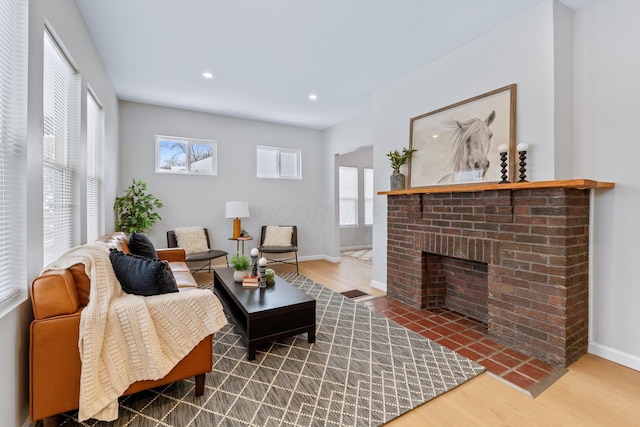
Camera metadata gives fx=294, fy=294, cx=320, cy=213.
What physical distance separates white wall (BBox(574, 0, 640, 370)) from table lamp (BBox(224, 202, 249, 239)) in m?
4.27

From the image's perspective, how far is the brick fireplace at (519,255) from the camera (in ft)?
7.06

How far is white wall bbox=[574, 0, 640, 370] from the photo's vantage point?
212 cm

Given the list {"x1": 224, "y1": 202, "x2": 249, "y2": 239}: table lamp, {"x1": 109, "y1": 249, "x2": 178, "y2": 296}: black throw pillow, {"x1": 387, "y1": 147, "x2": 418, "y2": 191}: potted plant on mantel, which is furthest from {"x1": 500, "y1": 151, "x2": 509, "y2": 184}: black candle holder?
{"x1": 224, "y1": 202, "x2": 249, "y2": 239}: table lamp

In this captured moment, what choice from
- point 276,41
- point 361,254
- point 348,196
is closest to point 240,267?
point 276,41

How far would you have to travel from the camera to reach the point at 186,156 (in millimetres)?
4988

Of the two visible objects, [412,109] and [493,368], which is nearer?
[493,368]

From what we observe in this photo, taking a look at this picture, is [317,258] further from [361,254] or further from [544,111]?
[544,111]

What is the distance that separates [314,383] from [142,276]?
1279 mm

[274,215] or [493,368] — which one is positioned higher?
[274,215]

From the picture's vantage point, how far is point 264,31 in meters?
2.71

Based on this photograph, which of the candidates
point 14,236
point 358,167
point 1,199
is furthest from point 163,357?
point 358,167

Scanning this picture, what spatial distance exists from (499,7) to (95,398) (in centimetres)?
377

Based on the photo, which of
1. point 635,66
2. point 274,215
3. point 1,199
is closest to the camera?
point 1,199

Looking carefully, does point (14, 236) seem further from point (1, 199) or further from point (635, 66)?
point (635, 66)
